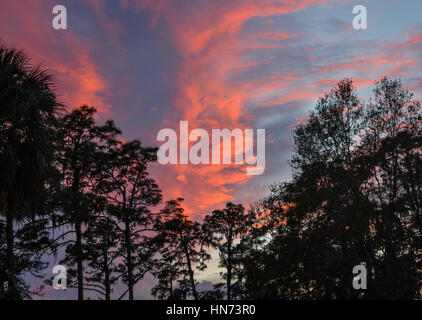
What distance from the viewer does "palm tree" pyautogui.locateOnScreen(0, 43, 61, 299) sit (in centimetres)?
1148

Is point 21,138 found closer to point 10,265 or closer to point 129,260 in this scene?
point 10,265

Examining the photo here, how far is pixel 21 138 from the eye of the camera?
39.6 feet

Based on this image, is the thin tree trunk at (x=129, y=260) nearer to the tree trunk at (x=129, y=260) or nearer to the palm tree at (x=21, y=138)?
the tree trunk at (x=129, y=260)

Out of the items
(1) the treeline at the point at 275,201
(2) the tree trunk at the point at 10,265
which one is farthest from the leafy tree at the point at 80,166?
(2) the tree trunk at the point at 10,265

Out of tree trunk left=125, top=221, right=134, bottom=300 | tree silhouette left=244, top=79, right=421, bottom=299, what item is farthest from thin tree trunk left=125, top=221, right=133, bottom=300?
tree silhouette left=244, top=79, right=421, bottom=299

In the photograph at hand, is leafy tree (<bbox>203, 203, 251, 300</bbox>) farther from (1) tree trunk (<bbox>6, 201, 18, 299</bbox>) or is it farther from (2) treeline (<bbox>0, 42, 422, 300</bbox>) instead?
(1) tree trunk (<bbox>6, 201, 18, 299</bbox>)

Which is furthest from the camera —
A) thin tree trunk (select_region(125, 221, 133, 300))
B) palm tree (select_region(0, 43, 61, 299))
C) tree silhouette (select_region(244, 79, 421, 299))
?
thin tree trunk (select_region(125, 221, 133, 300))

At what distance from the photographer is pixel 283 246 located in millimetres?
17953

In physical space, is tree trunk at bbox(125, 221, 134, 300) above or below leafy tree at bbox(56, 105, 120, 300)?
below

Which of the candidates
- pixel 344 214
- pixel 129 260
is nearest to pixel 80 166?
pixel 129 260

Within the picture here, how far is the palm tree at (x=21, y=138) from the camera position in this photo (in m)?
11.5

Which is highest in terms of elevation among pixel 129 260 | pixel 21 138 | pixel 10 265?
pixel 21 138

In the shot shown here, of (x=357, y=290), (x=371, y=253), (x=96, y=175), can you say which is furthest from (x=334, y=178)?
(x=96, y=175)
